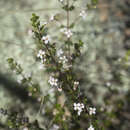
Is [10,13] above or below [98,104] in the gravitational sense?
above

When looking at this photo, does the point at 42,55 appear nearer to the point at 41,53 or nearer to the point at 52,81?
the point at 41,53

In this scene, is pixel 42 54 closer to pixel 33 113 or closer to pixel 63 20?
pixel 33 113

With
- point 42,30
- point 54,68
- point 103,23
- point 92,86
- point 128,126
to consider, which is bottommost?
point 128,126

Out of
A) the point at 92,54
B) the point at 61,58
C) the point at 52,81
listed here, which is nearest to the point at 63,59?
the point at 61,58

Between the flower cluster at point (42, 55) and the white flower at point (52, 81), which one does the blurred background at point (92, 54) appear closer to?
the white flower at point (52, 81)

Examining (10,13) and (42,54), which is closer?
(42,54)

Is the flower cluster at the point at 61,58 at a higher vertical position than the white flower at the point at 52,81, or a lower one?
higher

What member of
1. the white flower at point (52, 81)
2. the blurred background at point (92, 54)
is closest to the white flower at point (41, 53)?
the white flower at point (52, 81)

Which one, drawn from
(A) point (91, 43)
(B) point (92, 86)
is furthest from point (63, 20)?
(B) point (92, 86)

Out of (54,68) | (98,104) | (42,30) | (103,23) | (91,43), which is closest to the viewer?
(42,30)
